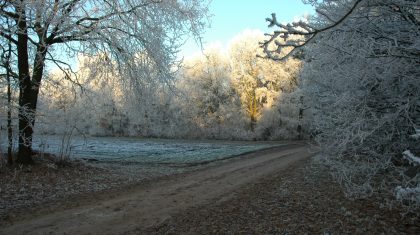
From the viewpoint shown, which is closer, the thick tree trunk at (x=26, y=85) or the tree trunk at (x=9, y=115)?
the tree trunk at (x=9, y=115)

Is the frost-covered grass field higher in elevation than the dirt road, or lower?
higher

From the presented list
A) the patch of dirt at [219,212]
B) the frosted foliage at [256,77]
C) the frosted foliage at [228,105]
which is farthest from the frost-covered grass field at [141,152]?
the frosted foliage at [256,77]

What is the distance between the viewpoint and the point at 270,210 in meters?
8.61

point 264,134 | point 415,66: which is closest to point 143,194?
point 415,66

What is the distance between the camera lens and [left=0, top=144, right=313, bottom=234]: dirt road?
7.60 m

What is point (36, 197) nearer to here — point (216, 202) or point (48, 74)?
point (216, 202)

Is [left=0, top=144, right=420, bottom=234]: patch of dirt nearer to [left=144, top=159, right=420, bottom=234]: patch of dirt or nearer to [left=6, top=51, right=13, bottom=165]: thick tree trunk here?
[left=144, top=159, right=420, bottom=234]: patch of dirt

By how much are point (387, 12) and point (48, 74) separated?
12.4 m

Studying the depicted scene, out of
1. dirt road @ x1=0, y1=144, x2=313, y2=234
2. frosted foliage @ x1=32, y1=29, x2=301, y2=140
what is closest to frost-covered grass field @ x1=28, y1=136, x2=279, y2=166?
dirt road @ x1=0, y1=144, x2=313, y2=234

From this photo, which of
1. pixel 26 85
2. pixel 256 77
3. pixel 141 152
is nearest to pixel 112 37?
pixel 26 85

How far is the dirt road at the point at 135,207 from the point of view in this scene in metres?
7.60

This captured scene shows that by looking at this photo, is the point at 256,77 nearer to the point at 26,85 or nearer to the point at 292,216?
the point at 26,85

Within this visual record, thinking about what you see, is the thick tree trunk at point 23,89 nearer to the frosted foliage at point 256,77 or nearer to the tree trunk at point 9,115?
the tree trunk at point 9,115

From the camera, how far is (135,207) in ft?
30.4
